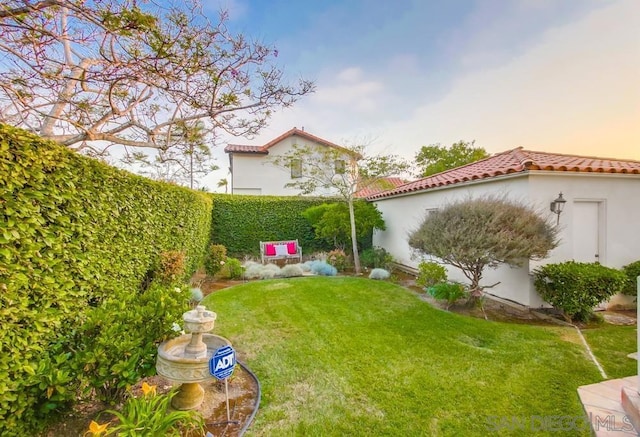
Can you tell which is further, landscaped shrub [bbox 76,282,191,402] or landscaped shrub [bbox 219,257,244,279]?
landscaped shrub [bbox 219,257,244,279]

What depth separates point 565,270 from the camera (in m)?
5.60

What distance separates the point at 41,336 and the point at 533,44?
37.3 ft

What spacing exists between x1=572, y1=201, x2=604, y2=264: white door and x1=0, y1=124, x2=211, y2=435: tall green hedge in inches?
365

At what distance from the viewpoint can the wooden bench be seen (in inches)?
476

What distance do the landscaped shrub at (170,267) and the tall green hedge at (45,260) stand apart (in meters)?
1.69

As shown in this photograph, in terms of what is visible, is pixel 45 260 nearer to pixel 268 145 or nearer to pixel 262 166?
pixel 262 166

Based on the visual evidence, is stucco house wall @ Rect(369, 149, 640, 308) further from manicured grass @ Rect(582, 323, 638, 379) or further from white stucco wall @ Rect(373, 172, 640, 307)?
manicured grass @ Rect(582, 323, 638, 379)

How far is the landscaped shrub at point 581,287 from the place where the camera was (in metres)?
5.43

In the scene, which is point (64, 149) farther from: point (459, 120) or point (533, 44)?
point (459, 120)

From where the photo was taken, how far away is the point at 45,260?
2.46 metres

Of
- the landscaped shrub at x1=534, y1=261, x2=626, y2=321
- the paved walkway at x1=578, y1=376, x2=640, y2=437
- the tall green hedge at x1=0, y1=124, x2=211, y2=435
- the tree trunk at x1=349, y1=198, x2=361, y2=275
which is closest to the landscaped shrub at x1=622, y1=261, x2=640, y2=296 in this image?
the landscaped shrub at x1=534, y1=261, x2=626, y2=321

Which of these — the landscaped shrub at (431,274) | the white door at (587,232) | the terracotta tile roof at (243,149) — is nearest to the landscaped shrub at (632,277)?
the white door at (587,232)

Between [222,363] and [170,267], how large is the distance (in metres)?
3.55

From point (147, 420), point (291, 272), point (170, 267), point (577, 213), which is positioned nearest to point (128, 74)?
point (170, 267)
